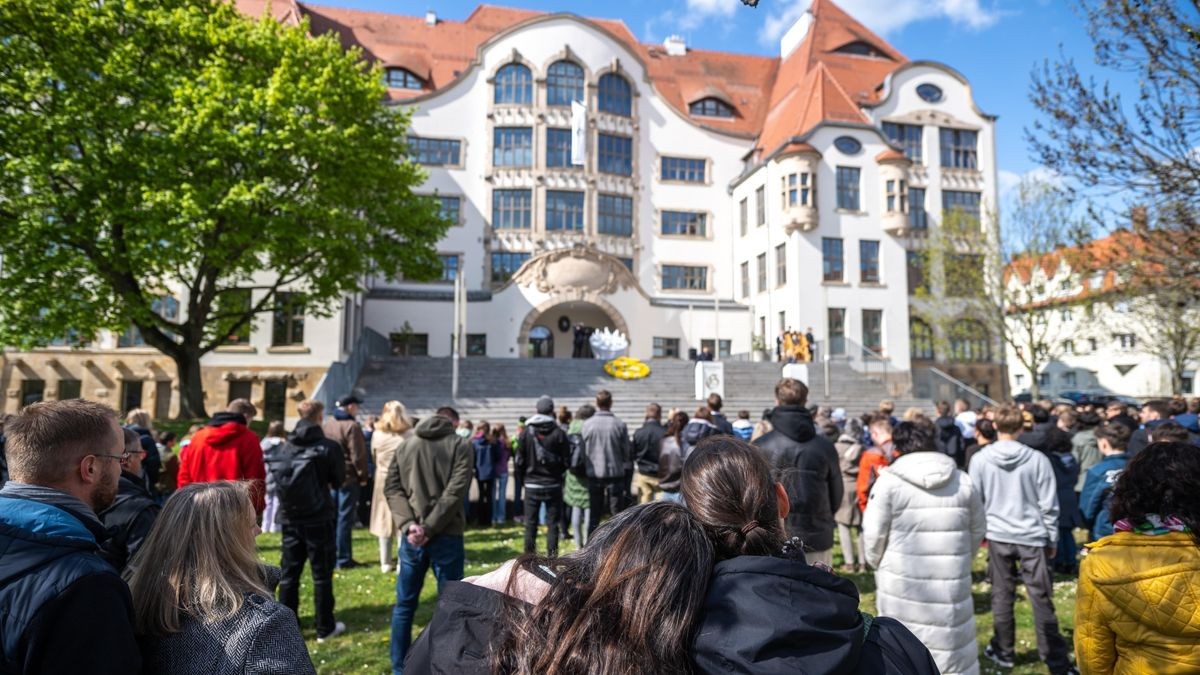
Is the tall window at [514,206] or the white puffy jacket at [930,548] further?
the tall window at [514,206]

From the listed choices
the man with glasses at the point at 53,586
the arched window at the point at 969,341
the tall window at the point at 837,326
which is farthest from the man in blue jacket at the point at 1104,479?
the tall window at the point at 837,326

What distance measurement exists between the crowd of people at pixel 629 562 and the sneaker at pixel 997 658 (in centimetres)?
1

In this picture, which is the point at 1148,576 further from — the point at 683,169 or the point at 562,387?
the point at 683,169

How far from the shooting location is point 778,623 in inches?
58.2

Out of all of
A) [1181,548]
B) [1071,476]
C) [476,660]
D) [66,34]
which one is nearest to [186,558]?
[476,660]

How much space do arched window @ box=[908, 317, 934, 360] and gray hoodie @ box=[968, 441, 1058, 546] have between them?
32.1 metres

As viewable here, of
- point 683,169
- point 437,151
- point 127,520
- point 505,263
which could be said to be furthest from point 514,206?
point 127,520

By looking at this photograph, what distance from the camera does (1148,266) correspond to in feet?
28.8

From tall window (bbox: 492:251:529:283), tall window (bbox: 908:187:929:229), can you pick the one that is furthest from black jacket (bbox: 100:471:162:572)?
tall window (bbox: 908:187:929:229)

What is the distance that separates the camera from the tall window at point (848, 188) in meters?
35.6

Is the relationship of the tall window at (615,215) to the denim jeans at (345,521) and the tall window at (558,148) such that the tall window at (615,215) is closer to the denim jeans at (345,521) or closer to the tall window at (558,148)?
the tall window at (558,148)

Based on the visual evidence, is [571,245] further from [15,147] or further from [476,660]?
[476,660]

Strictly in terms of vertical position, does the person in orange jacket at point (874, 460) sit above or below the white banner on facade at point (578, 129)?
below

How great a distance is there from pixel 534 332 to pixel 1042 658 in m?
33.0
